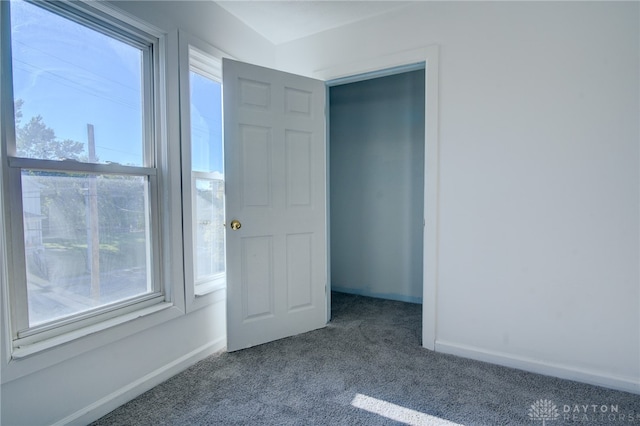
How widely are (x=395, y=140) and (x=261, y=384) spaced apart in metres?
2.68

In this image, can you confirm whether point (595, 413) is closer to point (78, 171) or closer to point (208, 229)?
point (208, 229)

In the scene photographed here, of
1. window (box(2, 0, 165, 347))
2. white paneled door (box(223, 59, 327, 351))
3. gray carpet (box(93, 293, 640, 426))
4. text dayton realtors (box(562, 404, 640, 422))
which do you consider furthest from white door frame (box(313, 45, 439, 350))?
window (box(2, 0, 165, 347))

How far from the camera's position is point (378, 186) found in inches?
142

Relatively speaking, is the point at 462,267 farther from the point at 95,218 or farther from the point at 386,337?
the point at 95,218

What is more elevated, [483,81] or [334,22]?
[334,22]

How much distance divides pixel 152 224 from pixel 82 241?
15.4 inches

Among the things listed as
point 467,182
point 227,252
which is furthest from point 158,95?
point 467,182

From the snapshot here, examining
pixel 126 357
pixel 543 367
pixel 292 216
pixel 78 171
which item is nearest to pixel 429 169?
pixel 292 216

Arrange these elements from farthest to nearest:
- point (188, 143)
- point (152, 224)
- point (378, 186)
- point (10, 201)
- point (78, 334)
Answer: point (378, 186), point (188, 143), point (152, 224), point (78, 334), point (10, 201)

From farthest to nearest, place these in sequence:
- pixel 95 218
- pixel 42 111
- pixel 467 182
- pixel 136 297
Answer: pixel 467 182, pixel 136 297, pixel 95 218, pixel 42 111

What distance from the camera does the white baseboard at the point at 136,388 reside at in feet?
5.17

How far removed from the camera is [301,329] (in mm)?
2654

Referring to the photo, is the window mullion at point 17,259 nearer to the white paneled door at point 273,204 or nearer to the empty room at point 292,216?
the empty room at point 292,216

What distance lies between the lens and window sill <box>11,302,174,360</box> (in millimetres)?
1370
